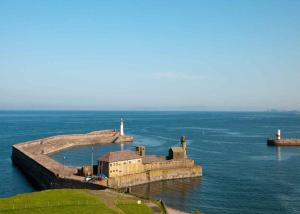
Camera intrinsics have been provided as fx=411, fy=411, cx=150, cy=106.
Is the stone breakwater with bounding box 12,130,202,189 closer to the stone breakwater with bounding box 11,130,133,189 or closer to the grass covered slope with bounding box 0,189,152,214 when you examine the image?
the stone breakwater with bounding box 11,130,133,189

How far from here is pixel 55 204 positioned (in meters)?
48.0

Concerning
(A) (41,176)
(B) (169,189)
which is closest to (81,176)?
(A) (41,176)

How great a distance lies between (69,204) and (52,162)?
40.5 m

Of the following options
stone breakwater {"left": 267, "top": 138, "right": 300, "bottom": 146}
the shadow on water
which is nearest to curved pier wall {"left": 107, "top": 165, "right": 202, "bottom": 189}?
the shadow on water

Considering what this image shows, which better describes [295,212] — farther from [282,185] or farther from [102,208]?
[102,208]

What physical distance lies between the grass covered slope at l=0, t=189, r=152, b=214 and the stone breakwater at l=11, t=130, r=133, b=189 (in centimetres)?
1054

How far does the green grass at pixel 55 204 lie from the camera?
4584 centimetres

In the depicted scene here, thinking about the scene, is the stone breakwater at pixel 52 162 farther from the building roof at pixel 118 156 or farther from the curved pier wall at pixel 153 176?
the building roof at pixel 118 156

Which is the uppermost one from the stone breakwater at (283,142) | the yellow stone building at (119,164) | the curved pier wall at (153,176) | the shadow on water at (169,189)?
the yellow stone building at (119,164)

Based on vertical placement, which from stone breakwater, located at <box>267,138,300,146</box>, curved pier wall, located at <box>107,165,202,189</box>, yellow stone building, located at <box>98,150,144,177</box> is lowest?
curved pier wall, located at <box>107,165,202,189</box>

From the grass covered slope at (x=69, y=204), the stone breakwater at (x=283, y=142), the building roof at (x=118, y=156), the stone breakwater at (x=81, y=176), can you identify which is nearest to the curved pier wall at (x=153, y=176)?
the stone breakwater at (x=81, y=176)

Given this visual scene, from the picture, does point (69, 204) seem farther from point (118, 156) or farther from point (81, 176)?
point (118, 156)

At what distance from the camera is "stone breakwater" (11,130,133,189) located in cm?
6762

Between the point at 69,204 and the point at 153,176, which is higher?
the point at 69,204
